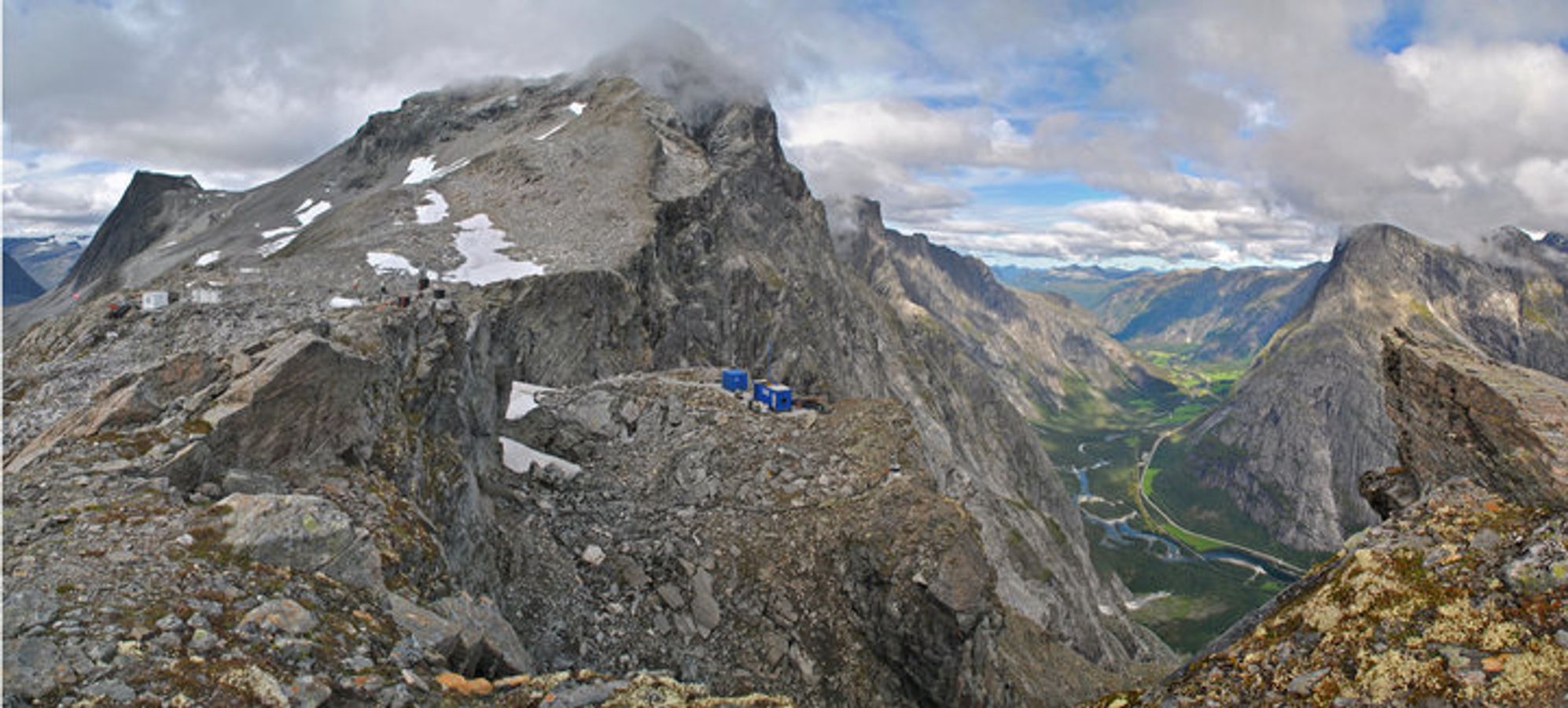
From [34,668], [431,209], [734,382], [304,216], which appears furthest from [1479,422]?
[304,216]

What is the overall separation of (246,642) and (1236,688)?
46.2 ft

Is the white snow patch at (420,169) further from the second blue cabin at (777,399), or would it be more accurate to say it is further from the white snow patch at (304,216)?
the second blue cabin at (777,399)

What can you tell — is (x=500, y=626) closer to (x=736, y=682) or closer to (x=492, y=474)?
(x=736, y=682)

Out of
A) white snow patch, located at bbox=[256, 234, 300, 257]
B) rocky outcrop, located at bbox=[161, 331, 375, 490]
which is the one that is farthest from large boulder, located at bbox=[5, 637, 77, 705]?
white snow patch, located at bbox=[256, 234, 300, 257]

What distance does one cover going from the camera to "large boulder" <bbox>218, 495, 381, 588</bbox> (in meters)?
12.8

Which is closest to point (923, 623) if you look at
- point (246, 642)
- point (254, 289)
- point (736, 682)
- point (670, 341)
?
point (736, 682)

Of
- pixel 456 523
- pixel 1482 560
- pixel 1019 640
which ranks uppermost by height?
pixel 1482 560

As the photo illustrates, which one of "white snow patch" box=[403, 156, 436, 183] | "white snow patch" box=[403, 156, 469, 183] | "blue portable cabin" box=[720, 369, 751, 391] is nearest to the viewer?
"blue portable cabin" box=[720, 369, 751, 391]

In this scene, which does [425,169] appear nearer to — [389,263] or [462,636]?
[389,263]

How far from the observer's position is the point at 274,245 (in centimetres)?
7069

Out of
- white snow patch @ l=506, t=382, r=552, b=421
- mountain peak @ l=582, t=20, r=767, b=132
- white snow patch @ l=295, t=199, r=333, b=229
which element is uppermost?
mountain peak @ l=582, t=20, r=767, b=132

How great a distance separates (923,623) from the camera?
27.3 meters

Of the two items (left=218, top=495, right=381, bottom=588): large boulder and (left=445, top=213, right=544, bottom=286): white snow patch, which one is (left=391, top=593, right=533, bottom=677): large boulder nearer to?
(left=218, top=495, right=381, bottom=588): large boulder

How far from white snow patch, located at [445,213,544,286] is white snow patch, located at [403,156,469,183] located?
73.7 feet
